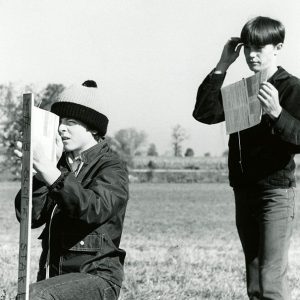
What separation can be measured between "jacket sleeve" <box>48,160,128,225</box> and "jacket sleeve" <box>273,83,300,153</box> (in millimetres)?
820

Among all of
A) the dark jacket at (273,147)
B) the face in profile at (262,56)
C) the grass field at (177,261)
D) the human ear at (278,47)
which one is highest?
the human ear at (278,47)

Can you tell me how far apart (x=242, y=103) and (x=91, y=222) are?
1.20 m

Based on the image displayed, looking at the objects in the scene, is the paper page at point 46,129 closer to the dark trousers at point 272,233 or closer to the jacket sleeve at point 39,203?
the jacket sleeve at point 39,203

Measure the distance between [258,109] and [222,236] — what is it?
271 inches

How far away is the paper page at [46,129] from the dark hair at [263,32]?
3.93 ft

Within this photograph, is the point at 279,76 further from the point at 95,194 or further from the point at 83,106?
the point at 95,194

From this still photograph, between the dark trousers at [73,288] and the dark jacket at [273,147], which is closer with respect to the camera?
the dark trousers at [73,288]

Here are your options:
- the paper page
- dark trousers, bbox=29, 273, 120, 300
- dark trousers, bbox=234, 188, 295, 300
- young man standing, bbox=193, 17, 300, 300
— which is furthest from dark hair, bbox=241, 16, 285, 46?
dark trousers, bbox=29, 273, 120, 300

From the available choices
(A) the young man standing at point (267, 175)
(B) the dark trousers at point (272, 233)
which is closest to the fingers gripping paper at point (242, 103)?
(A) the young man standing at point (267, 175)

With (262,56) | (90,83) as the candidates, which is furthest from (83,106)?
(262,56)

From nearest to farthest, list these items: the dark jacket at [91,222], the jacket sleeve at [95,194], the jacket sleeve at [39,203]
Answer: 1. the jacket sleeve at [95,194]
2. the dark jacket at [91,222]
3. the jacket sleeve at [39,203]

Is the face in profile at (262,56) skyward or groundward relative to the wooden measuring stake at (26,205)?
skyward

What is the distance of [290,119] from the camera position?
3418mm

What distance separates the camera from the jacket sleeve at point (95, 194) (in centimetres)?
281
